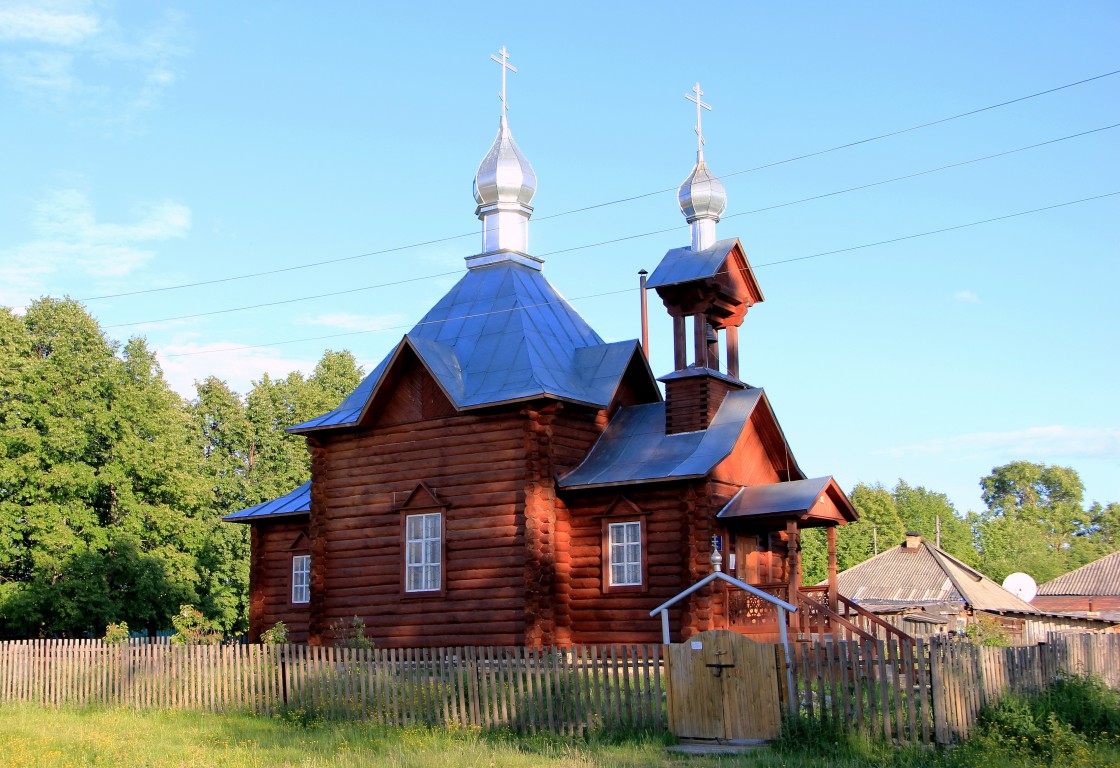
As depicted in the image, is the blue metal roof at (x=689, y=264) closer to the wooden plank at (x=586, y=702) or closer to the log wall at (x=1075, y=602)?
the wooden plank at (x=586, y=702)

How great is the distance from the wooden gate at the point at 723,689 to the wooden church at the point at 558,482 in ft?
18.1

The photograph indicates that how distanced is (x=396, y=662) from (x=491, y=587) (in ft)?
Answer: 15.2

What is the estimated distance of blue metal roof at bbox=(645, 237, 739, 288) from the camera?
2361 cm

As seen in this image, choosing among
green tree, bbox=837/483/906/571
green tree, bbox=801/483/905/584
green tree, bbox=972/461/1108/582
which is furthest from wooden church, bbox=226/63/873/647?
green tree, bbox=972/461/1108/582

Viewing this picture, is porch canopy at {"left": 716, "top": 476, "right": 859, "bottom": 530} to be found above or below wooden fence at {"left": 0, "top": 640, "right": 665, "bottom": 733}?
above

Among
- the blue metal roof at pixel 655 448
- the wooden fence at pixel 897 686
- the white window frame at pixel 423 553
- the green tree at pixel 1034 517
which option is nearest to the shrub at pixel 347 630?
the white window frame at pixel 423 553

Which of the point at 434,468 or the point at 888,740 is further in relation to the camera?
the point at 434,468

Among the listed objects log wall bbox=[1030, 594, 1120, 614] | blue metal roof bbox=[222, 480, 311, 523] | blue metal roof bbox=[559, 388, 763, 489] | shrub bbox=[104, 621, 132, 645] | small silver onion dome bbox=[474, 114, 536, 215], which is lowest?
log wall bbox=[1030, 594, 1120, 614]

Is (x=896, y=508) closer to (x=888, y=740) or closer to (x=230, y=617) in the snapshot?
(x=230, y=617)

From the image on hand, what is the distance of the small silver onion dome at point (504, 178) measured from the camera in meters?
28.4

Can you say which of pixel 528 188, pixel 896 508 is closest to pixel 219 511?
pixel 528 188

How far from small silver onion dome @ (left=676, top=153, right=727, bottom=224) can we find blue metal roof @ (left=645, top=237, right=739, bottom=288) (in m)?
1.16

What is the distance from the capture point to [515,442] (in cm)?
2291

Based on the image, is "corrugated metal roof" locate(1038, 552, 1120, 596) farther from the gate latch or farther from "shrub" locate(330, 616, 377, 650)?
the gate latch
